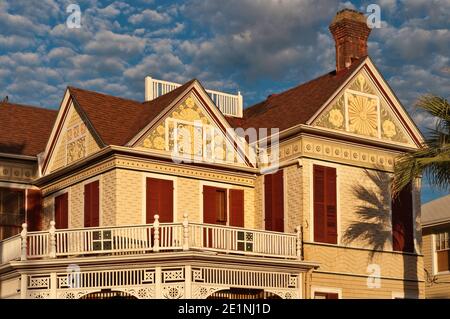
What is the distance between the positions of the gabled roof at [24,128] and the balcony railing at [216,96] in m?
4.63

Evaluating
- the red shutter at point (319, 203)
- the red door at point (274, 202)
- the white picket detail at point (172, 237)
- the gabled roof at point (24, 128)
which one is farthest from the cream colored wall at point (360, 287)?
the gabled roof at point (24, 128)

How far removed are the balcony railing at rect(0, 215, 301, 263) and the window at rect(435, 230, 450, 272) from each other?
13.6m

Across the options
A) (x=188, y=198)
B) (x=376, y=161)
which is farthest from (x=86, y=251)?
(x=376, y=161)

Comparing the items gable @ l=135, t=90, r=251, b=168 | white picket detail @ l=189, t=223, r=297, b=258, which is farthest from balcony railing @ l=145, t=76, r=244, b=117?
white picket detail @ l=189, t=223, r=297, b=258

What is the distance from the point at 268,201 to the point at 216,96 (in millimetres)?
5654

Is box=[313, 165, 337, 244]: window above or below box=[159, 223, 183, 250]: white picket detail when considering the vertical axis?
above

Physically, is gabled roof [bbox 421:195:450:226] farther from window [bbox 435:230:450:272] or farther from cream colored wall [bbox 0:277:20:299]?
cream colored wall [bbox 0:277:20:299]

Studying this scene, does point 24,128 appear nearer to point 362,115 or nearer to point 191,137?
point 191,137

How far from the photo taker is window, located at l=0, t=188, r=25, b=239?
35.8 m

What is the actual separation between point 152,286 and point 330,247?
690 cm

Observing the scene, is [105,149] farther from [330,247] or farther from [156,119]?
[330,247]

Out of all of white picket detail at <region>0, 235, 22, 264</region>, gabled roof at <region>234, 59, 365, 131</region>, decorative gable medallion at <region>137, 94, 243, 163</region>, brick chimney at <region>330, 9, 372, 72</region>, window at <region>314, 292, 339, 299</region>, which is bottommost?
window at <region>314, 292, 339, 299</region>

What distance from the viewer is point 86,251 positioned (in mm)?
30422

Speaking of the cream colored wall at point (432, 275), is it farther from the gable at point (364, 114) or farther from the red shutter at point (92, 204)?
the red shutter at point (92, 204)
